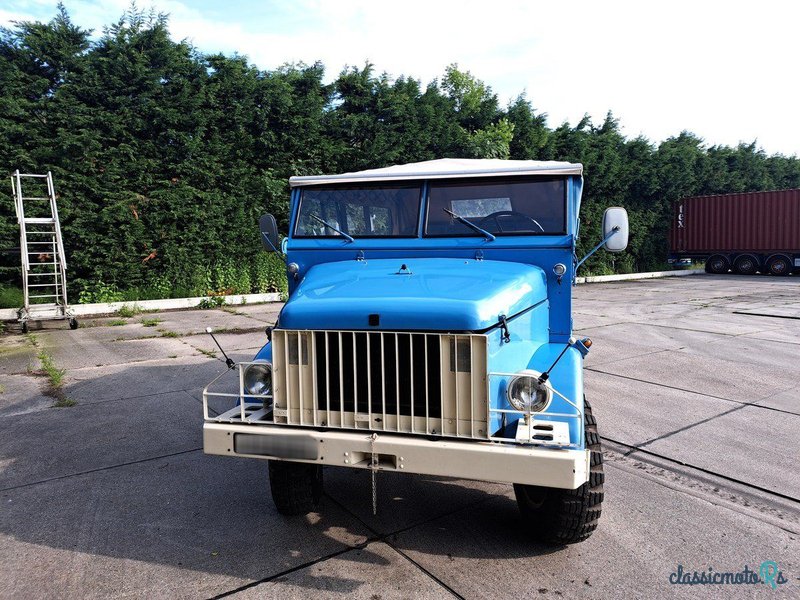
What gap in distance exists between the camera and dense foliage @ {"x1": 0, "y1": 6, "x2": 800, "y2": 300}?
38.4 feet

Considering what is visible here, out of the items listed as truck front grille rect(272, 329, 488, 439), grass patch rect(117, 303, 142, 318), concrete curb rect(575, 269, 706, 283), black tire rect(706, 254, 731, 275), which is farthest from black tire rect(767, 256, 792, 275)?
truck front grille rect(272, 329, 488, 439)

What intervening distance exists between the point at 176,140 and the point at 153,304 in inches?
150

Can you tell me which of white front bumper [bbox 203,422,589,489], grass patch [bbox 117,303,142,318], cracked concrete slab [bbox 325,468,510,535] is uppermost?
white front bumper [bbox 203,422,589,489]

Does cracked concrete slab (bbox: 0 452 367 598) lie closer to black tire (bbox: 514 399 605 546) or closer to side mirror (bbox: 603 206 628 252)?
black tire (bbox: 514 399 605 546)

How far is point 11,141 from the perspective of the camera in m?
11.4

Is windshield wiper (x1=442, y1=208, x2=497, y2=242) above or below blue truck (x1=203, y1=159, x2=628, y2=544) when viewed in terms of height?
above

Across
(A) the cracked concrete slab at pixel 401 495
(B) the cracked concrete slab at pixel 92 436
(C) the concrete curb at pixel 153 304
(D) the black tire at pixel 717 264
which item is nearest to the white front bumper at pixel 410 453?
(A) the cracked concrete slab at pixel 401 495

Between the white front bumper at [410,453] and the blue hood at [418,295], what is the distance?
54 cm

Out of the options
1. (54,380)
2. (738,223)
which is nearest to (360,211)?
(54,380)

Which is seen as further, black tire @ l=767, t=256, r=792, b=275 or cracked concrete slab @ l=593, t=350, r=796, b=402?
black tire @ l=767, t=256, r=792, b=275

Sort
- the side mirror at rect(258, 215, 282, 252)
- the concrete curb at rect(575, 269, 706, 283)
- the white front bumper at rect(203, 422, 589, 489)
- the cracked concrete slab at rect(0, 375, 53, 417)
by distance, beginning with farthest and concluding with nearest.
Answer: the concrete curb at rect(575, 269, 706, 283) → the cracked concrete slab at rect(0, 375, 53, 417) → the side mirror at rect(258, 215, 282, 252) → the white front bumper at rect(203, 422, 589, 489)

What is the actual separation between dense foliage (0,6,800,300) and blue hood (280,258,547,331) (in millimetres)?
10439

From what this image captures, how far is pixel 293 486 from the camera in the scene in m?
3.30

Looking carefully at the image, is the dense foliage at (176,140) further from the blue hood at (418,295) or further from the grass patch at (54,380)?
the blue hood at (418,295)
